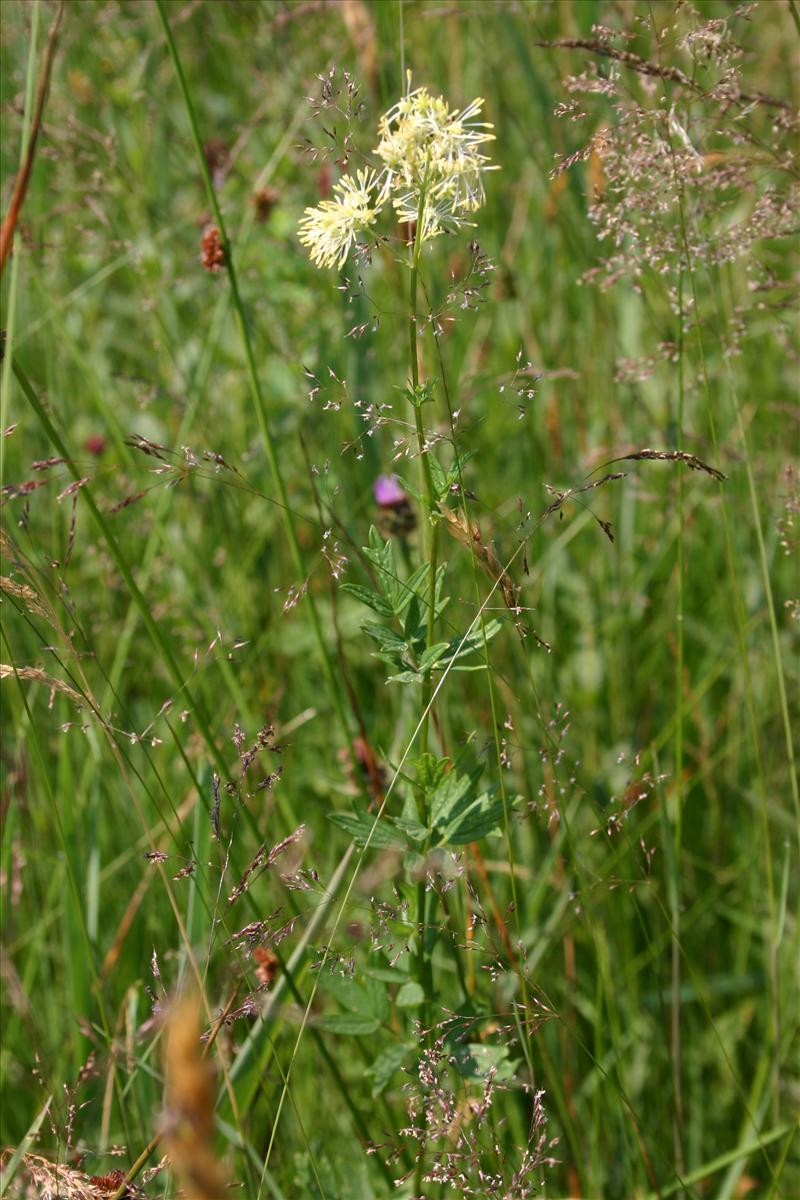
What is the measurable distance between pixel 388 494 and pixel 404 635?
2.50 ft

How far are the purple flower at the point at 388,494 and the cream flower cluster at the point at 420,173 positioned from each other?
774 millimetres

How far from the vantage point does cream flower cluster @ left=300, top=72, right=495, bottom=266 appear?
38.4 inches

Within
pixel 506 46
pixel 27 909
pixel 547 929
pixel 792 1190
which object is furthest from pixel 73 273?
pixel 792 1190

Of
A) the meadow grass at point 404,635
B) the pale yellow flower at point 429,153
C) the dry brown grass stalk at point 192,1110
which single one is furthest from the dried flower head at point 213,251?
the dry brown grass stalk at point 192,1110

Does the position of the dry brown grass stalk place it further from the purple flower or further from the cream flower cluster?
the purple flower

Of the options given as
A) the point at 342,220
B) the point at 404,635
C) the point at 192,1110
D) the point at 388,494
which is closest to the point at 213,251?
the point at 388,494

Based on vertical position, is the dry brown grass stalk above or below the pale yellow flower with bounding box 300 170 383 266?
below

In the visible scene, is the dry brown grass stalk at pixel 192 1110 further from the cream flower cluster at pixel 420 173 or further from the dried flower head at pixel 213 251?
the dried flower head at pixel 213 251

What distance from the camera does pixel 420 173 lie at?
0.98 m

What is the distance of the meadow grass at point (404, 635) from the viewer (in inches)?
45.8

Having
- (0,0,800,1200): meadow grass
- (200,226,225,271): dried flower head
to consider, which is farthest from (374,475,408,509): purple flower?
(200,226,225,271): dried flower head

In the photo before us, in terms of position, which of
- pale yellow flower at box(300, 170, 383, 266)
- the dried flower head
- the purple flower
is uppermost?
the dried flower head

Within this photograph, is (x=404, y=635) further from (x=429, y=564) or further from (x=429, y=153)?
(x=429, y=153)

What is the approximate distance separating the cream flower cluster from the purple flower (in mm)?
774
